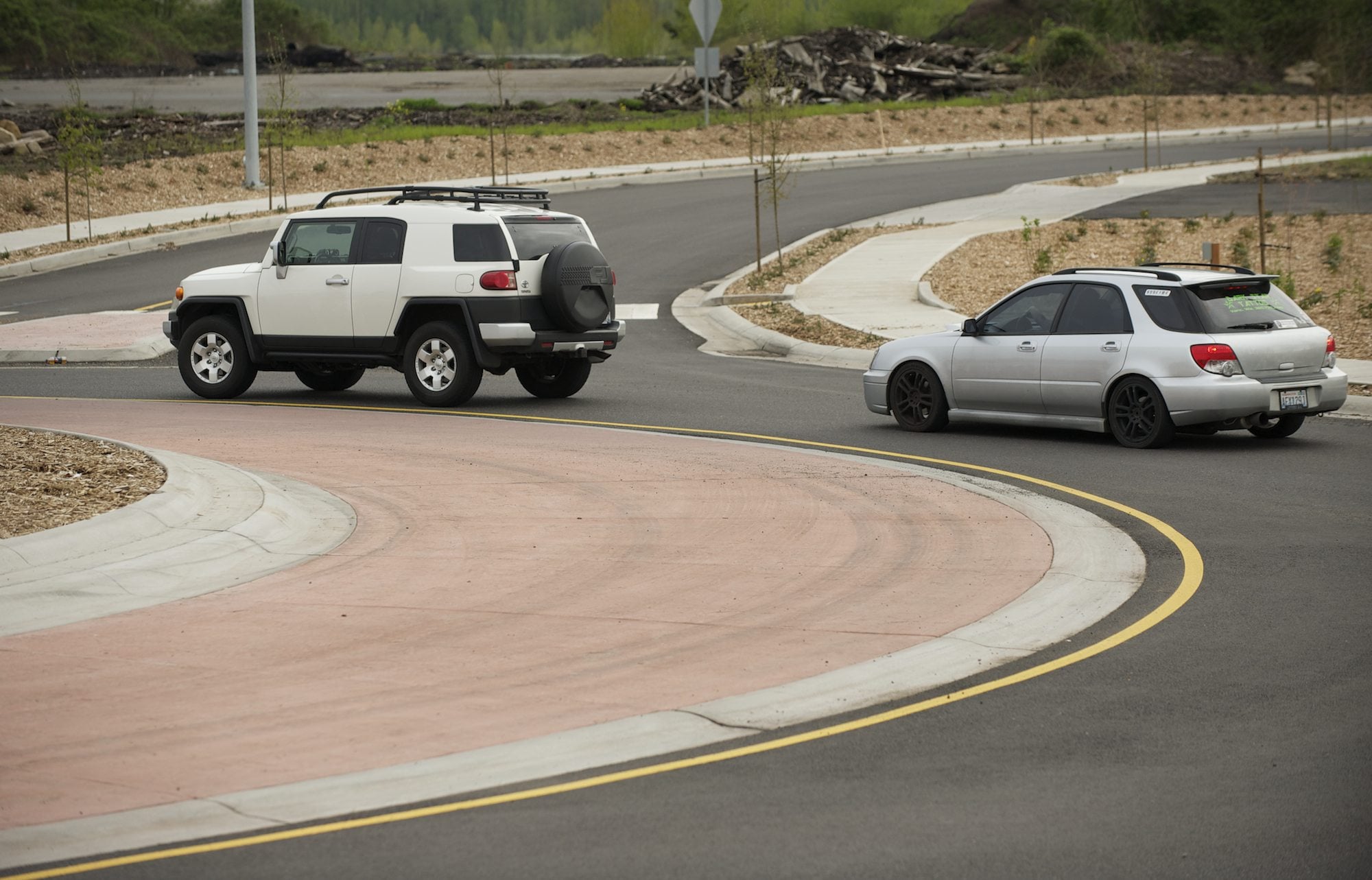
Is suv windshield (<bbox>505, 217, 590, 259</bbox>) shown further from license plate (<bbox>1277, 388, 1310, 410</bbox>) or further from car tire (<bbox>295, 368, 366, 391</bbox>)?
license plate (<bbox>1277, 388, 1310, 410</bbox>)

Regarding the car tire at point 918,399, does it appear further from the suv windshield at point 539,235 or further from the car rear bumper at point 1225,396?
the suv windshield at point 539,235

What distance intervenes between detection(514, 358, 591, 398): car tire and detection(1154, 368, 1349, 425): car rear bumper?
6.77 metres

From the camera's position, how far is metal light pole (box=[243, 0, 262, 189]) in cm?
3453

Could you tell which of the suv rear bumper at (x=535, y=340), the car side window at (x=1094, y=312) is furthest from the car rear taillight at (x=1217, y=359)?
the suv rear bumper at (x=535, y=340)

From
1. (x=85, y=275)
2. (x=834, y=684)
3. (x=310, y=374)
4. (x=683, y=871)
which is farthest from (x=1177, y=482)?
(x=85, y=275)

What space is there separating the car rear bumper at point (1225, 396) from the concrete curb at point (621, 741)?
4.52 meters

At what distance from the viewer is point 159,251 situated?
30844 mm

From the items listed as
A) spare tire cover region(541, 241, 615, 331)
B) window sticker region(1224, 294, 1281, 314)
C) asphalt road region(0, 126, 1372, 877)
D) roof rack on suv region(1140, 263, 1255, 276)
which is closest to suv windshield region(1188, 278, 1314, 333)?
window sticker region(1224, 294, 1281, 314)

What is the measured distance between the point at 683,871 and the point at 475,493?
6.92m

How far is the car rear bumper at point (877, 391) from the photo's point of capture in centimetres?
1574

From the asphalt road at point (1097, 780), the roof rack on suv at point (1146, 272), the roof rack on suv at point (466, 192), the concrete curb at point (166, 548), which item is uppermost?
the roof rack on suv at point (466, 192)

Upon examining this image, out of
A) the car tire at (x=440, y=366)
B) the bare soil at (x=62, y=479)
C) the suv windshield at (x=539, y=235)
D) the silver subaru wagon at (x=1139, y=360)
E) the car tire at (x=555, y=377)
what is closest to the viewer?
the bare soil at (x=62, y=479)

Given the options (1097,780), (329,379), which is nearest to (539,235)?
(329,379)

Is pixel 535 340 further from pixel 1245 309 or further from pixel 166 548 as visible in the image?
pixel 166 548
